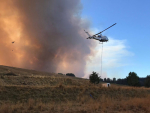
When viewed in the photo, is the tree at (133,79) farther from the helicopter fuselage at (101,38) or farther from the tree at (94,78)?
the helicopter fuselage at (101,38)

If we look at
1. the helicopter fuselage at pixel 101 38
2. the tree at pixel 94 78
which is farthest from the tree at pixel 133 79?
the helicopter fuselage at pixel 101 38

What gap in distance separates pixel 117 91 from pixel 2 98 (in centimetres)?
1936

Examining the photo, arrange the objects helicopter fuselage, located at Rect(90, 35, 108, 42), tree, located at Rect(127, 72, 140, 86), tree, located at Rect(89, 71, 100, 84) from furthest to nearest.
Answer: tree, located at Rect(127, 72, 140, 86), tree, located at Rect(89, 71, 100, 84), helicopter fuselage, located at Rect(90, 35, 108, 42)

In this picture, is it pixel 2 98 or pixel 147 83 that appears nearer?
pixel 2 98

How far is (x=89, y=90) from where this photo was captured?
2569cm

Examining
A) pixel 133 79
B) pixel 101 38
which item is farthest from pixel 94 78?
pixel 133 79

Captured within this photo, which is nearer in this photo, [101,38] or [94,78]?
[101,38]

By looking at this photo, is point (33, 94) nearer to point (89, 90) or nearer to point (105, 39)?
point (89, 90)

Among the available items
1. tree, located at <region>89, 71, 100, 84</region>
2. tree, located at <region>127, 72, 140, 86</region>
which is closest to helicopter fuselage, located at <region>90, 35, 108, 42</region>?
tree, located at <region>89, 71, 100, 84</region>

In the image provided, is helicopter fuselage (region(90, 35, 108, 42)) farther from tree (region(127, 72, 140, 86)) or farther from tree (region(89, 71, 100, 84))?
tree (region(127, 72, 140, 86))

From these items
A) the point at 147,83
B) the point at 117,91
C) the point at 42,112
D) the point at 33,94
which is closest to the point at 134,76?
the point at 147,83

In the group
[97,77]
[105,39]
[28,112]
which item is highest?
[105,39]

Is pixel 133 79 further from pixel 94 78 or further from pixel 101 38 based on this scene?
pixel 101 38

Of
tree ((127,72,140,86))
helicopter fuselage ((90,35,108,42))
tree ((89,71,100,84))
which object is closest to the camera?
helicopter fuselage ((90,35,108,42))
